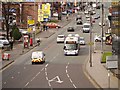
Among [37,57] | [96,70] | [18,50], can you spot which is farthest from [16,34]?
[96,70]

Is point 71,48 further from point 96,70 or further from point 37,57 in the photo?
point 96,70

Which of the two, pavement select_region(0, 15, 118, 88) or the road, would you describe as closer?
pavement select_region(0, 15, 118, 88)

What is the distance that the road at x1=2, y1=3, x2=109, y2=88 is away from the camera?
3709 cm

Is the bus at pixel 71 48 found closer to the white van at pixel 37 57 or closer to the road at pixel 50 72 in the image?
the road at pixel 50 72

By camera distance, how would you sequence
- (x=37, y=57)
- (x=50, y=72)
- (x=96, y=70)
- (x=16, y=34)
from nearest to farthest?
(x=96, y=70) → (x=50, y=72) → (x=37, y=57) → (x=16, y=34)

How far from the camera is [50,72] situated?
148 feet

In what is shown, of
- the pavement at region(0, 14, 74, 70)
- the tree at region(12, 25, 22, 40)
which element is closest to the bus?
the pavement at region(0, 14, 74, 70)

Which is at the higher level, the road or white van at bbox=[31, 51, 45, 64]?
white van at bbox=[31, 51, 45, 64]

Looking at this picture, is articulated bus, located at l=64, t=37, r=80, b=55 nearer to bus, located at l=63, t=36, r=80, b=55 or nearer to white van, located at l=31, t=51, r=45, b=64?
bus, located at l=63, t=36, r=80, b=55

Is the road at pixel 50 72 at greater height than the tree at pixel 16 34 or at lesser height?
lesser

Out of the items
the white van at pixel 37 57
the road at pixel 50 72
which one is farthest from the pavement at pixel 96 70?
the white van at pixel 37 57

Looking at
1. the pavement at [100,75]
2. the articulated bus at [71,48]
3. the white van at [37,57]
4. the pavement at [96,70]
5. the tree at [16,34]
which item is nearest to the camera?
the pavement at [100,75]

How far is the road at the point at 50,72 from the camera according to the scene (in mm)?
37094

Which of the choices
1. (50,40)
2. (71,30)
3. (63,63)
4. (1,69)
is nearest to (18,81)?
(1,69)
